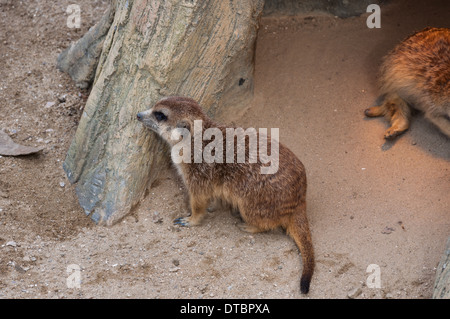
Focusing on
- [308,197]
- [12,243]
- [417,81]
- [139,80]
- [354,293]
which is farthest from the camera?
[417,81]

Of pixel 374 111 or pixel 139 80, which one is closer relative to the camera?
pixel 139 80

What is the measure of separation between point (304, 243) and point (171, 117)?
1108mm

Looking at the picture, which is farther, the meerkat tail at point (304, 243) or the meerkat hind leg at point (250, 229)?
the meerkat hind leg at point (250, 229)

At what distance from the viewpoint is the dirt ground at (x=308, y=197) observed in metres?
3.21

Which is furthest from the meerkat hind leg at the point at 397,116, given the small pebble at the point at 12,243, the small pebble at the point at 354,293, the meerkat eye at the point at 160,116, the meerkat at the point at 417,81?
the small pebble at the point at 12,243

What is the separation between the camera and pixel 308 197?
3.90 metres

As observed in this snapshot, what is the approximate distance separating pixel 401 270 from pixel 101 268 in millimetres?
1740

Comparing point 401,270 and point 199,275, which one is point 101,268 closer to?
point 199,275

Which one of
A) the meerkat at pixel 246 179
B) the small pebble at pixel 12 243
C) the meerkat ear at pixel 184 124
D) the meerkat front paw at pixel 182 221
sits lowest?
the meerkat front paw at pixel 182 221

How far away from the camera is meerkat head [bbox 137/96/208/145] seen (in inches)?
136

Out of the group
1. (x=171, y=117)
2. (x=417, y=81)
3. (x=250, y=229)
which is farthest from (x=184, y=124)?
A: (x=417, y=81)

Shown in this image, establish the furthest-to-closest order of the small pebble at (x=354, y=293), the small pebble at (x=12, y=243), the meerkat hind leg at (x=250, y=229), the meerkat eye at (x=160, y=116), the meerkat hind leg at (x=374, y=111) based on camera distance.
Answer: the meerkat hind leg at (x=374, y=111), the meerkat hind leg at (x=250, y=229), the meerkat eye at (x=160, y=116), the small pebble at (x=12, y=243), the small pebble at (x=354, y=293)

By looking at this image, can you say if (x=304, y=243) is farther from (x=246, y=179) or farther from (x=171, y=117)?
(x=171, y=117)

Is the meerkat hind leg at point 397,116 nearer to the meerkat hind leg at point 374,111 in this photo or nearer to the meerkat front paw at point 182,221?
the meerkat hind leg at point 374,111
